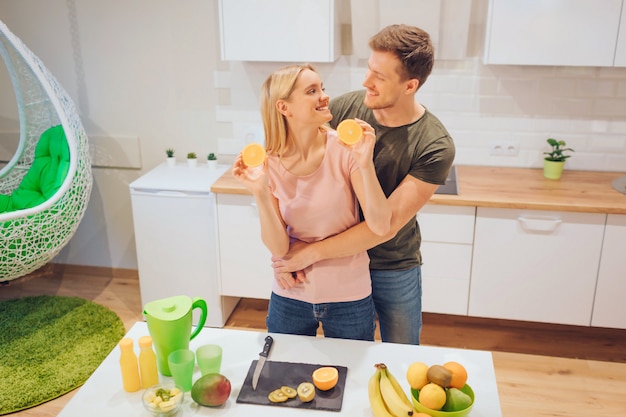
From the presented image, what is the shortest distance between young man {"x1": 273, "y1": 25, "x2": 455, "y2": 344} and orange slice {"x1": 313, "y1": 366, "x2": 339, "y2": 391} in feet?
1.03

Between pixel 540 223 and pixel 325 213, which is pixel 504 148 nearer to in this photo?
pixel 540 223

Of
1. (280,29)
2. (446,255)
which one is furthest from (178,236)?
(446,255)

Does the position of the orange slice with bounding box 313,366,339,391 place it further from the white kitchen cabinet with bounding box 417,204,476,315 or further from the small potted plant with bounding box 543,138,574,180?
the small potted plant with bounding box 543,138,574,180

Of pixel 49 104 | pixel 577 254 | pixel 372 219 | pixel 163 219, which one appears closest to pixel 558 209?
pixel 577 254

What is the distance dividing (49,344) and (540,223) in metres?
2.34

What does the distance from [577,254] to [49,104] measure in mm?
2744

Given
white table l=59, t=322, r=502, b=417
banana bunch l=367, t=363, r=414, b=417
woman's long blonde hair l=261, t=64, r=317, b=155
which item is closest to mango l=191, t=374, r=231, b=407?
white table l=59, t=322, r=502, b=417

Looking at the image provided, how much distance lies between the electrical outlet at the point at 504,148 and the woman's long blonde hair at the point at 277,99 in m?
1.83

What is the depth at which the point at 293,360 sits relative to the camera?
1577mm

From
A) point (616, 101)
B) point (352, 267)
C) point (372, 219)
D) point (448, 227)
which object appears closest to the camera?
point (372, 219)

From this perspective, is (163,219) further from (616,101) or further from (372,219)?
(616,101)

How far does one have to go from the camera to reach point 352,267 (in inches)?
67.8

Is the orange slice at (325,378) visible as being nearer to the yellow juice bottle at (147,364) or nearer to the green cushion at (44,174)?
the yellow juice bottle at (147,364)

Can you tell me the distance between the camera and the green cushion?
3.15 metres
